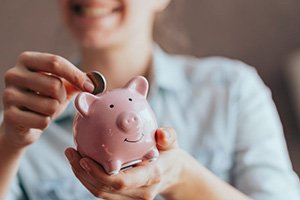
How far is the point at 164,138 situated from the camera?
0.53m

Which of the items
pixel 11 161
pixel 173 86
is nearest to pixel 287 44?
pixel 173 86

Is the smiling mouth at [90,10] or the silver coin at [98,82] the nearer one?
the silver coin at [98,82]

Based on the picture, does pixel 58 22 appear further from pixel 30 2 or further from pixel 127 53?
pixel 127 53

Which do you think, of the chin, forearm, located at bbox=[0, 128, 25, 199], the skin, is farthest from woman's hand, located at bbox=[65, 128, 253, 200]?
the chin

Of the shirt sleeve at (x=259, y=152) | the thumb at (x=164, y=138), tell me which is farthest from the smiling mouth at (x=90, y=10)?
the thumb at (x=164, y=138)

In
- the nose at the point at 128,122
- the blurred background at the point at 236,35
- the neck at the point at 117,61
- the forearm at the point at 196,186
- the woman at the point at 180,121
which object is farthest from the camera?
the blurred background at the point at 236,35

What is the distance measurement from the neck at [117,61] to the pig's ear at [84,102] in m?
0.42

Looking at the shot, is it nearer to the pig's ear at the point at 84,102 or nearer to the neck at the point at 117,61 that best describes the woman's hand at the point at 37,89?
the pig's ear at the point at 84,102

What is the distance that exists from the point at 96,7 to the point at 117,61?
4.9 inches

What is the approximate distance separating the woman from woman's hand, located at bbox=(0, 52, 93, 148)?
43 mm

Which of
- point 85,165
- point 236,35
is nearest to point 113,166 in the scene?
point 85,165

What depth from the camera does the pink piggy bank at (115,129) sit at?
0.49m

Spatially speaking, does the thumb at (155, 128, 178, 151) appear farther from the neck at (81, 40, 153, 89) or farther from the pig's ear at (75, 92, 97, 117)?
the neck at (81, 40, 153, 89)

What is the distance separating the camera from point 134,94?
52cm
